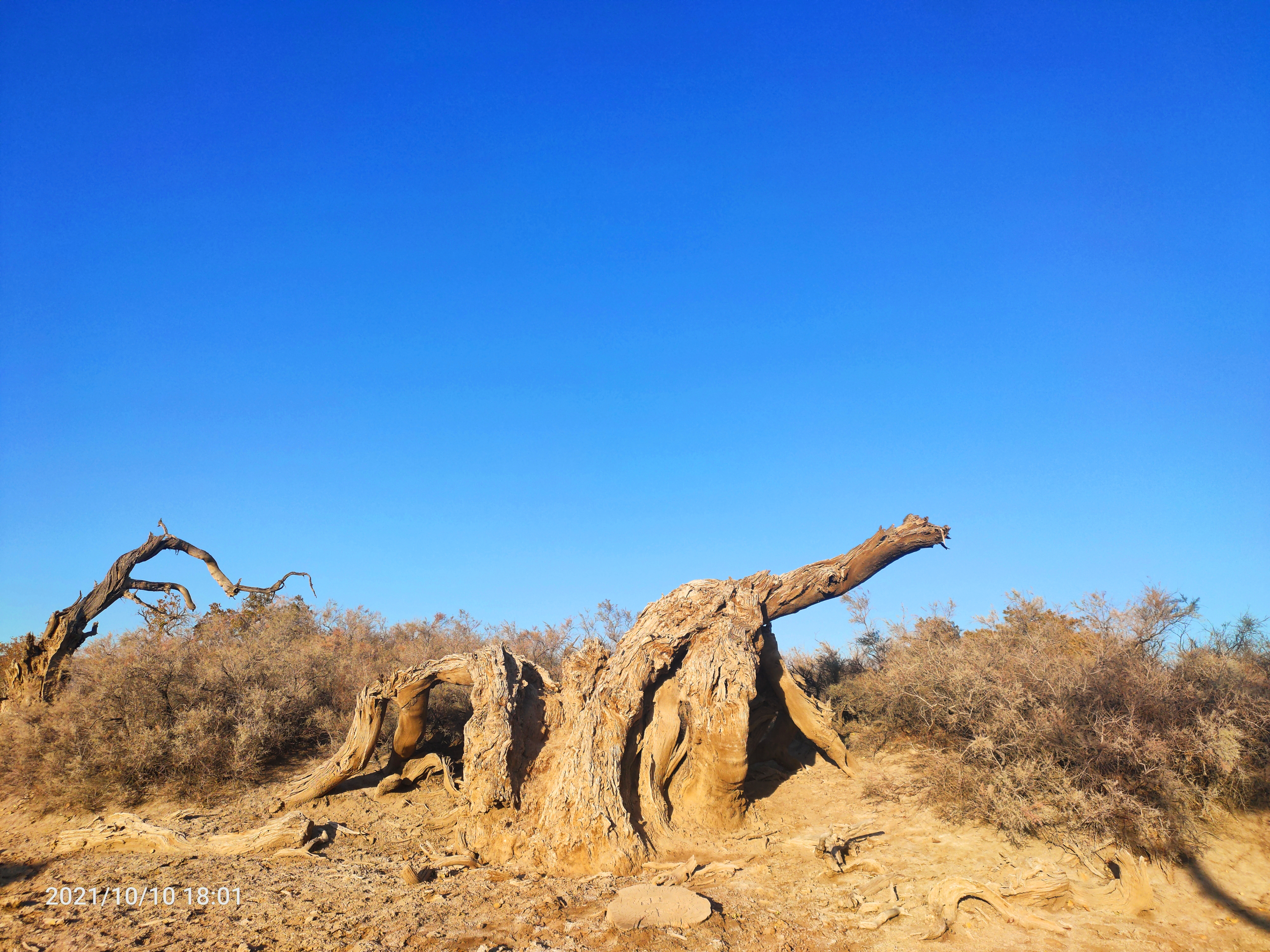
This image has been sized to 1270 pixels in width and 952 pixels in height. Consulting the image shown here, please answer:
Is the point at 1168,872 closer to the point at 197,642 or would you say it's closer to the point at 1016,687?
the point at 1016,687

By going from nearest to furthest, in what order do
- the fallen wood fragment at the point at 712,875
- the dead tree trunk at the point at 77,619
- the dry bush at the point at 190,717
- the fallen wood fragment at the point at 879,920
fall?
1. the fallen wood fragment at the point at 879,920
2. the fallen wood fragment at the point at 712,875
3. the dry bush at the point at 190,717
4. the dead tree trunk at the point at 77,619

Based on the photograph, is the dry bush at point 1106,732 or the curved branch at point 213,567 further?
the curved branch at point 213,567

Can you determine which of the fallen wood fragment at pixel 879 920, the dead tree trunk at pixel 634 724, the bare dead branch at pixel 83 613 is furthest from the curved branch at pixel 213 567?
the fallen wood fragment at pixel 879 920

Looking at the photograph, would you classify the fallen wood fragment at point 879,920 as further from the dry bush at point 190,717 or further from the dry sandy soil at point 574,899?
the dry bush at point 190,717

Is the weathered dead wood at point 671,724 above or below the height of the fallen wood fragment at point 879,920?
above

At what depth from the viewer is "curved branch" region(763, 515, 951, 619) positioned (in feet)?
31.8

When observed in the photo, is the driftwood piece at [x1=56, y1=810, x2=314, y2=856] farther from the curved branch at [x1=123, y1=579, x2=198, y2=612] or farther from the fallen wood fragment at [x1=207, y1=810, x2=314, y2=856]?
the curved branch at [x1=123, y1=579, x2=198, y2=612]

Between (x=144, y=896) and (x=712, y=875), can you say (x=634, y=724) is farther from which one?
(x=144, y=896)

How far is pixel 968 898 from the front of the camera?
19.4 ft

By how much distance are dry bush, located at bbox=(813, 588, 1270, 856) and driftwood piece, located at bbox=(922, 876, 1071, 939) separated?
118 centimetres

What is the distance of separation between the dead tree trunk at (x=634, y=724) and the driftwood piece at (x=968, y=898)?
2.46 meters

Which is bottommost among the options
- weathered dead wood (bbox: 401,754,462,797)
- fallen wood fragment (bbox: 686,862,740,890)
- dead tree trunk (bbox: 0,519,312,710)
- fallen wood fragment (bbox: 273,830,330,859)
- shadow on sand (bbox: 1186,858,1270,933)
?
shadow on sand (bbox: 1186,858,1270,933)

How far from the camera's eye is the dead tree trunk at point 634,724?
24.4ft

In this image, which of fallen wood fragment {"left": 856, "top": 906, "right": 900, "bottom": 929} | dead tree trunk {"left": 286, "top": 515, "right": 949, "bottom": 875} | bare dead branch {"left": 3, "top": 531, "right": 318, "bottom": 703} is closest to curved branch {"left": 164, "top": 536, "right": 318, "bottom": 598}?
bare dead branch {"left": 3, "top": 531, "right": 318, "bottom": 703}
